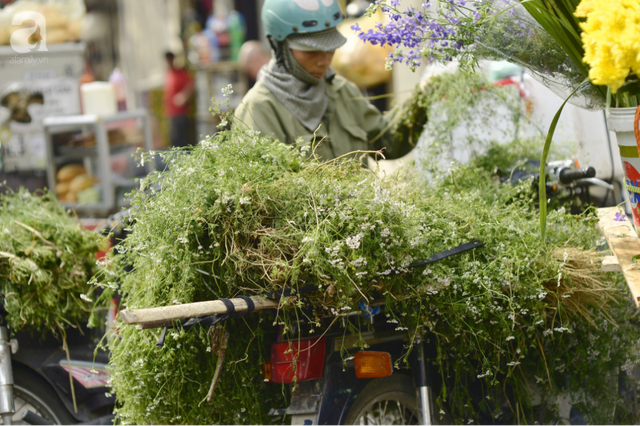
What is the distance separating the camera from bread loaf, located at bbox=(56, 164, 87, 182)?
19.3 ft

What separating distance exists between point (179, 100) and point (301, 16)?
8.60m

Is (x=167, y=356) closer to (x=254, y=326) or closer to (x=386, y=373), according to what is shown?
(x=254, y=326)

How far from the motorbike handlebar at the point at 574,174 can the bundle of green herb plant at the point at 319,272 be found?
1.32 feet

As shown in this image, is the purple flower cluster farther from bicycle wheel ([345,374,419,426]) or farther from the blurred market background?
bicycle wheel ([345,374,419,426])

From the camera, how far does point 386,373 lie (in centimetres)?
244

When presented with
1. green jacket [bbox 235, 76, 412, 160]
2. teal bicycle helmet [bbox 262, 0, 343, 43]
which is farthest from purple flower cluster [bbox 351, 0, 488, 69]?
green jacket [bbox 235, 76, 412, 160]

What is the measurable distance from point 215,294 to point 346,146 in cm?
165

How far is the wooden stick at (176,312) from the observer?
1821 mm

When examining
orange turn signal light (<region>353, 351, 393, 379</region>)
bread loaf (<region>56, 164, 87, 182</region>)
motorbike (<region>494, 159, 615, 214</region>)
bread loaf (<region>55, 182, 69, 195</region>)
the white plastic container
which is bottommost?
orange turn signal light (<region>353, 351, 393, 379</region>)

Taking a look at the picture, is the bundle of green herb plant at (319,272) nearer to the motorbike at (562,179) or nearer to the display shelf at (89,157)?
the motorbike at (562,179)

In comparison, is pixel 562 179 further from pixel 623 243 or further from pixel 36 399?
pixel 36 399


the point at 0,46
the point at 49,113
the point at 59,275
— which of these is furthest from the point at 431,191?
the point at 0,46

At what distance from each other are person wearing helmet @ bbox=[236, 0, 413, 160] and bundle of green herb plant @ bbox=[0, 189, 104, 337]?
3.27 ft

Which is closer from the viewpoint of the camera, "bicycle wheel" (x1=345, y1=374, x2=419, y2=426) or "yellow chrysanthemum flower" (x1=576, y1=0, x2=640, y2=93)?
"yellow chrysanthemum flower" (x1=576, y1=0, x2=640, y2=93)
